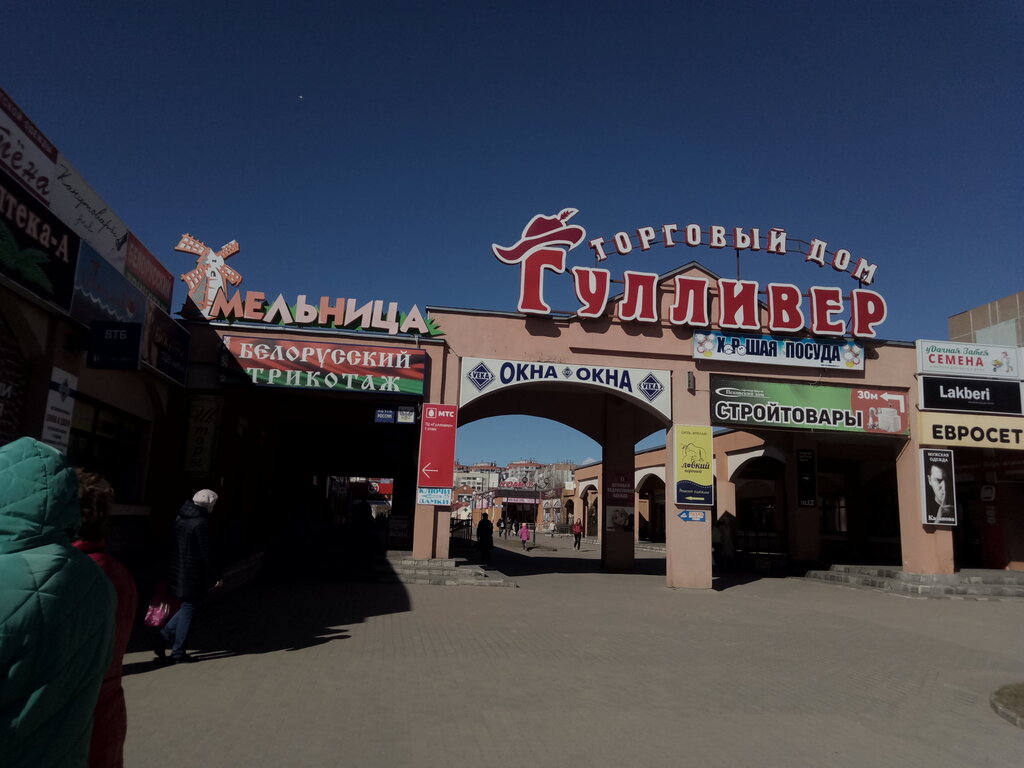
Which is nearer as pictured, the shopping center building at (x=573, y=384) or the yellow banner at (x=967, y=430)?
the shopping center building at (x=573, y=384)

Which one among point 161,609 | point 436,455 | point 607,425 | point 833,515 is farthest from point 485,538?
point 161,609

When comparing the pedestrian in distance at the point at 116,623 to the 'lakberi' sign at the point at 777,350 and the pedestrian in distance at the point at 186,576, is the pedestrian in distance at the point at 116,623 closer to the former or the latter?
the pedestrian in distance at the point at 186,576

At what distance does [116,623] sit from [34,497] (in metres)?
0.94

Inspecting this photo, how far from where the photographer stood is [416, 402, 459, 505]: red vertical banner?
15.5 metres

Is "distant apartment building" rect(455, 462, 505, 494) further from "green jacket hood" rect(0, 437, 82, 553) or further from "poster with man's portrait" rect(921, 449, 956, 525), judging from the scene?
"green jacket hood" rect(0, 437, 82, 553)

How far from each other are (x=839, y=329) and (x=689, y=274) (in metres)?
3.78

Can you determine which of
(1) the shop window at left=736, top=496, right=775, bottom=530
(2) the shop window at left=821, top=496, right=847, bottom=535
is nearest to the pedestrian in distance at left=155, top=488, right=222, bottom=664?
(2) the shop window at left=821, top=496, right=847, bottom=535

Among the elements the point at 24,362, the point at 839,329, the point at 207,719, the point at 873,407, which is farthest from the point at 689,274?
the point at 207,719

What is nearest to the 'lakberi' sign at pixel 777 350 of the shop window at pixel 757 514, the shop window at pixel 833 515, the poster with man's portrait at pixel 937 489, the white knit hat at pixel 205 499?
the poster with man's portrait at pixel 937 489

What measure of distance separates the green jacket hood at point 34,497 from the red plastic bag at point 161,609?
582 centimetres

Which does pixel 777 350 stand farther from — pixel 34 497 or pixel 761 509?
pixel 34 497

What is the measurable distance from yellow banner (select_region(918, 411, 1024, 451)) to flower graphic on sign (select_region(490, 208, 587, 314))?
947 centimetres

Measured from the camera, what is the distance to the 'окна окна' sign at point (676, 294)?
16.6 metres

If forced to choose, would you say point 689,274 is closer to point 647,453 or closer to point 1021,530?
point 1021,530
